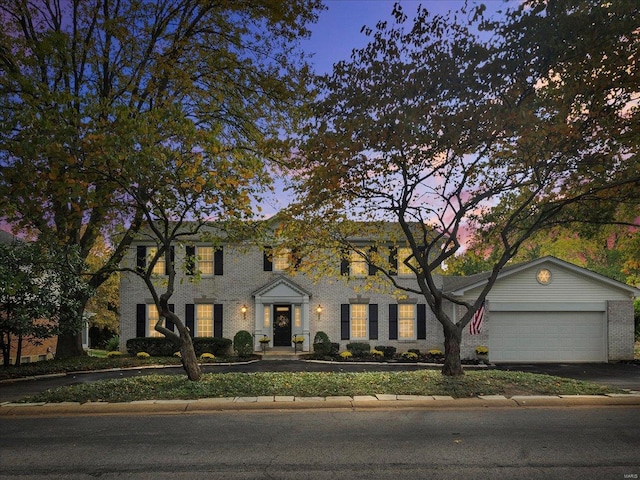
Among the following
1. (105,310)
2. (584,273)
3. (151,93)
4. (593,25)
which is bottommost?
(105,310)

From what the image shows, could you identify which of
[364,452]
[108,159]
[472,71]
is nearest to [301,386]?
[364,452]

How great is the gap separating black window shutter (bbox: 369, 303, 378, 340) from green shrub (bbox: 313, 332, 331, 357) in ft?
7.98

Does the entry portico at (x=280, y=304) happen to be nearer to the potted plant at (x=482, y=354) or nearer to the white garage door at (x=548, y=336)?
the potted plant at (x=482, y=354)

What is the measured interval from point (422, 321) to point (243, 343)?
30.6 feet

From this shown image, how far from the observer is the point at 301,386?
396 inches

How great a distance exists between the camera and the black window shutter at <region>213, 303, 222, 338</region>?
25.1 meters

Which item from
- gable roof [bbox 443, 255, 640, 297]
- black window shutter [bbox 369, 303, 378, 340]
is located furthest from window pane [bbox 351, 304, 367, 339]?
gable roof [bbox 443, 255, 640, 297]

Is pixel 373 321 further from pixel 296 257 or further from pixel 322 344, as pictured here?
pixel 296 257

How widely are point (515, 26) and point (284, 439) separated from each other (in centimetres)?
903

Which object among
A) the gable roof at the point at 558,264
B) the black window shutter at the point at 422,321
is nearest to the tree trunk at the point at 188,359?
the gable roof at the point at 558,264

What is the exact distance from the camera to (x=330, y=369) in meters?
18.4

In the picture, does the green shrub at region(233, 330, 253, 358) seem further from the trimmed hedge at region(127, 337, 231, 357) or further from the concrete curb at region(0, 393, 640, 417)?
the concrete curb at region(0, 393, 640, 417)

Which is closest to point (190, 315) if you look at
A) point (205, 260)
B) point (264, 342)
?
point (205, 260)

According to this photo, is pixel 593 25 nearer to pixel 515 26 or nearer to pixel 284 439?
pixel 515 26
